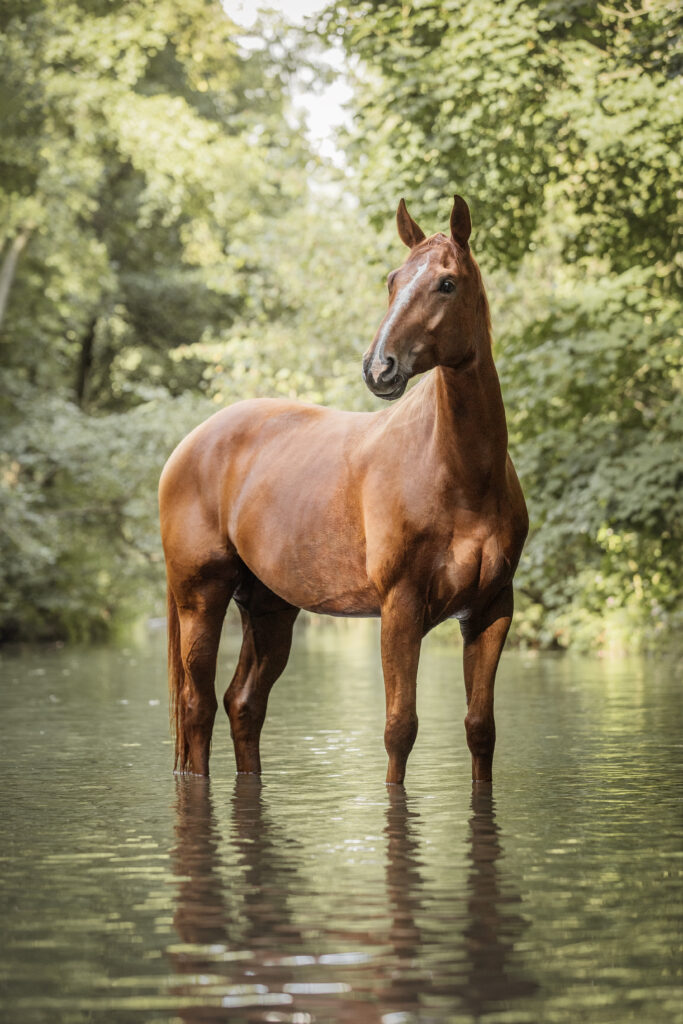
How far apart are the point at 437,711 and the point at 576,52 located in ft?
24.3

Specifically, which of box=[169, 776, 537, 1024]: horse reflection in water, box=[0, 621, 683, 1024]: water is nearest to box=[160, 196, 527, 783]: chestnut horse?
box=[0, 621, 683, 1024]: water

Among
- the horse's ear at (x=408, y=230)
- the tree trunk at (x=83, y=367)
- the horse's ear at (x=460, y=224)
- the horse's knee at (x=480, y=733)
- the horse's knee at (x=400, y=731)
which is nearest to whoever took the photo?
the horse's ear at (x=460, y=224)

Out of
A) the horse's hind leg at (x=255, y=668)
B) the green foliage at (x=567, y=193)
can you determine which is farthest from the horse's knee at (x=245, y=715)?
the green foliage at (x=567, y=193)

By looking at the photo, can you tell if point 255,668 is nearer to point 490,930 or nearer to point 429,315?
point 429,315

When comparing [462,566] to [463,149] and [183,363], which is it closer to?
[463,149]

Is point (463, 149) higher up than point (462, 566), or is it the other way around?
point (463, 149)

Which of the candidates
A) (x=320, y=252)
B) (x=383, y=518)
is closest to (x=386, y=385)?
(x=383, y=518)

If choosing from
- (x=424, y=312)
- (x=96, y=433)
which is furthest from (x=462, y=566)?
(x=96, y=433)

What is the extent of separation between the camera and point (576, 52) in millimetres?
16781

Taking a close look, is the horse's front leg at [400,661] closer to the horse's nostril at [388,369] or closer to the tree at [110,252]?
the horse's nostril at [388,369]

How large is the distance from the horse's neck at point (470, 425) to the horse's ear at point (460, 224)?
0.48 meters

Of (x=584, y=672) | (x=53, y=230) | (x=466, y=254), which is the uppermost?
(x=53, y=230)

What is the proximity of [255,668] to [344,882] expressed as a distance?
354 centimetres

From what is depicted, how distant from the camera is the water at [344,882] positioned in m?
3.82
